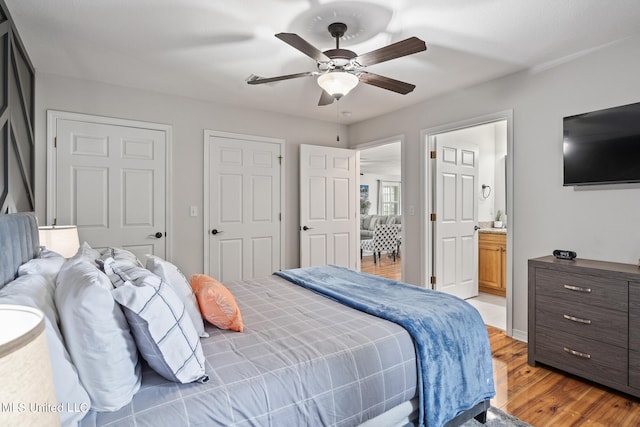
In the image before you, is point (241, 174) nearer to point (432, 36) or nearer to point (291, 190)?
point (291, 190)

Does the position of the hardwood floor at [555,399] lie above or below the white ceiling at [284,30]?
below

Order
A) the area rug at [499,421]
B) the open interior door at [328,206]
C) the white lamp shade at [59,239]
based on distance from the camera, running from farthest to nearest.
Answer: the open interior door at [328,206], the white lamp shade at [59,239], the area rug at [499,421]

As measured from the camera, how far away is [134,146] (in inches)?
135

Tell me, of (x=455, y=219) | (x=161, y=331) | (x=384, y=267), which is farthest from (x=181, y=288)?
(x=384, y=267)

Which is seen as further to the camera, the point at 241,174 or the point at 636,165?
the point at 241,174

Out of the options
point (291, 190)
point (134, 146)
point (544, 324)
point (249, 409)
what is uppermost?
point (134, 146)

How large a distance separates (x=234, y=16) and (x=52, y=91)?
6.90 feet

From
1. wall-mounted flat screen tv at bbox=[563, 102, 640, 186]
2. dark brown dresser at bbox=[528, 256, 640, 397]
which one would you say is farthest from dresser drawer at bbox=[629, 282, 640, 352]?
wall-mounted flat screen tv at bbox=[563, 102, 640, 186]

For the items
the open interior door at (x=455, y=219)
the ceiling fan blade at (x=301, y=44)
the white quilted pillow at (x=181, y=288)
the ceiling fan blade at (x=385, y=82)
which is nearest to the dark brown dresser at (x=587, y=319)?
the open interior door at (x=455, y=219)

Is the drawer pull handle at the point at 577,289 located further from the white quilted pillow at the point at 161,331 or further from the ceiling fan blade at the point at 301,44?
the white quilted pillow at the point at 161,331

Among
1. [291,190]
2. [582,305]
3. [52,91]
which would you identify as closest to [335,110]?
[291,190]

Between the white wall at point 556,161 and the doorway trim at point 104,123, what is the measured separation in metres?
3.13

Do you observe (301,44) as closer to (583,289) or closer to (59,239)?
(59,239)

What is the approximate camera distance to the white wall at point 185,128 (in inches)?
119
